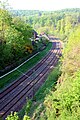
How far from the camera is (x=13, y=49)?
50.4m

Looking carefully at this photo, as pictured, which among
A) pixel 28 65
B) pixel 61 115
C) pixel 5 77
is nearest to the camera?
pixel 61 115

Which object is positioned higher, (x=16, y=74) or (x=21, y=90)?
(x=16, y=74)

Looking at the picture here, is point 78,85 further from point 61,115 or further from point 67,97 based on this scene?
point 61,115

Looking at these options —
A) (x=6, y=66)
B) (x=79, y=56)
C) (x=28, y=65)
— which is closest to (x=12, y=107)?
(x=79, y=56)

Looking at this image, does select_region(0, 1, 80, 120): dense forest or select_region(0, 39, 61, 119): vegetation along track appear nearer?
select_region(0, 1, 80, 120): dense forest

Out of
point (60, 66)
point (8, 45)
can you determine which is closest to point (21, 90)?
point (60, 66)

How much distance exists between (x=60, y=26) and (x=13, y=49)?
381 ft

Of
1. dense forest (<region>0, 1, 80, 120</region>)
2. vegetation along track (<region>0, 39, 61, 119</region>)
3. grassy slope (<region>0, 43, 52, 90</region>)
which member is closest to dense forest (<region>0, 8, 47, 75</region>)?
dense forest (<region>0, 1, 80, 120</region>)

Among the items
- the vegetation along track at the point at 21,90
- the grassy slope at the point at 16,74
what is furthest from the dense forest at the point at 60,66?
the vegetation along track at the point at 21,90

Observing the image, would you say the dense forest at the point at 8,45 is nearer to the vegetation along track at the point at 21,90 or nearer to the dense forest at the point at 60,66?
the dense forest at the point at 60,66

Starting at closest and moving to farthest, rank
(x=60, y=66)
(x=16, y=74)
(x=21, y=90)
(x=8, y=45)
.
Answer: (x=21, y=90) → (x=60, y=66) → (x=8, y=45) → (x=16, y=74)

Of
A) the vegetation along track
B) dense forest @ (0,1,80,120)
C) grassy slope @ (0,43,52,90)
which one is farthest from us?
grassy slope @ (0,43,52,90)

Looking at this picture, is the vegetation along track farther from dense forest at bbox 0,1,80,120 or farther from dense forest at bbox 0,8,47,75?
dense forest at bbox 0,1,80,120

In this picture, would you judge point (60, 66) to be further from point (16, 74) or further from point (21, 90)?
point (21, 90)
